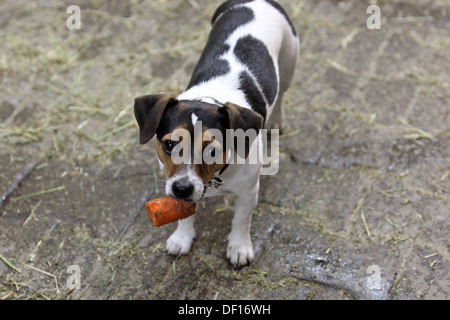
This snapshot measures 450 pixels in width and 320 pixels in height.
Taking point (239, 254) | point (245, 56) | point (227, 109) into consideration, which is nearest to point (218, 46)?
point (245, 56)

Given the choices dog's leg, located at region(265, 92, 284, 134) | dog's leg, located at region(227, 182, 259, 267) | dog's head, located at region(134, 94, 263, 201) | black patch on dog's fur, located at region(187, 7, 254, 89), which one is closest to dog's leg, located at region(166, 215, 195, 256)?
dog's leg, located at region(227, 182, 259, 267)

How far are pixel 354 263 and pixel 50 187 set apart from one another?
3.04 meters

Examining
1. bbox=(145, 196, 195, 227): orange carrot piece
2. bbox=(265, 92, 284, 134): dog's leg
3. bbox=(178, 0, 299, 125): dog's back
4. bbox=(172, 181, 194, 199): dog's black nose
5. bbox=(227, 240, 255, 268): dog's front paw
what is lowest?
bbox=(227, 240, 255, 268): dog's front paw

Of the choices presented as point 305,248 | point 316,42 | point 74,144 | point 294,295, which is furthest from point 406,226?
point 74,144

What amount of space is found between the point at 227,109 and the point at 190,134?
1.01 ft

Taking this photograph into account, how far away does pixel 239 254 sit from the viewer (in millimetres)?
4145

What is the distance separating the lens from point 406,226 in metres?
4.48

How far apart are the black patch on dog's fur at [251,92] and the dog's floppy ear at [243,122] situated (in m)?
0.52

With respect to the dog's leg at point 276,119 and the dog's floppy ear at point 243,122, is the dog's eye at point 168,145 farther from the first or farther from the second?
the dog's leg at point 276,119

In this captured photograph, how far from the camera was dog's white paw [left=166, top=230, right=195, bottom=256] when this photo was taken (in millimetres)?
4234

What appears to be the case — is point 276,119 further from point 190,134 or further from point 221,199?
point 190,134

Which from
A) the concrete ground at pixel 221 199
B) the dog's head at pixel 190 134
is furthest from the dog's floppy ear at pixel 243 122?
the concrete ground at pixel 221 199

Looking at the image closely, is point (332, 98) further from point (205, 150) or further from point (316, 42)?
point (205, 150)

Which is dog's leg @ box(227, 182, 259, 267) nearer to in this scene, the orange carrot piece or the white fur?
the white fur
